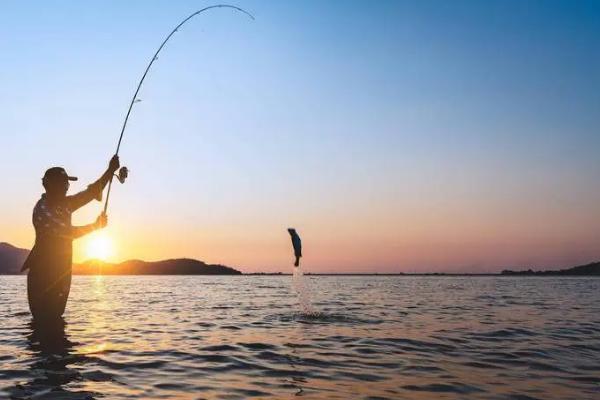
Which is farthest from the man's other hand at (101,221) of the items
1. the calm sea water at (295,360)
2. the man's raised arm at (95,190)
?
the calm sea water at (295,360)

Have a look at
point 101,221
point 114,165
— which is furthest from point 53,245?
point 114,165

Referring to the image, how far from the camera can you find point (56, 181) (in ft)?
38.0

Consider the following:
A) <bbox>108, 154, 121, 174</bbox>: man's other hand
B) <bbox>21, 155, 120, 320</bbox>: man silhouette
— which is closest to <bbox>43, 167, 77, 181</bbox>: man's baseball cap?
<bbox>21, 155, 120, 320</bbox>: man silhouette

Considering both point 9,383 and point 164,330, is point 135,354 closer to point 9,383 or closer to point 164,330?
point 9,383

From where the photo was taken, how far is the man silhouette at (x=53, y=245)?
37.1ft

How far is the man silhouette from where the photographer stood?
1132 centimetres

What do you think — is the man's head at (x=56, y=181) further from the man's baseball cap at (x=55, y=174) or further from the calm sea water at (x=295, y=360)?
the calm sea water at (x=295, y=360)

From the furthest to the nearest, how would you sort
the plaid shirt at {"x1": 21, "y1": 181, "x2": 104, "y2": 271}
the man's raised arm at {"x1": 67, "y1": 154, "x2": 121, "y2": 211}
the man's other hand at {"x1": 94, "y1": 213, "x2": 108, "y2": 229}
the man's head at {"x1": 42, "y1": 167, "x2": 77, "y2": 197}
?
the man's raised arm at {"x1": 67, "y1": 154, "x2": 121, "y2": 211}
the man's other hand at {"x1": 94, "y1": 213, "x2": 108, "y2": 229}
the man's head at {"x1": 42, "y1": 167, "x2": 77, "y2": 197}
the plaid shirt at {"x1": 21, "y1": 181, "x2": 104, "y2": 271}

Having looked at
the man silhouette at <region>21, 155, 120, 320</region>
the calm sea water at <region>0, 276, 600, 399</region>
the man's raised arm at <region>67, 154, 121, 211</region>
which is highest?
the man's raised arm at <region>67, 154, 121, 211</region>

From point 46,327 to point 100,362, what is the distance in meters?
3.60

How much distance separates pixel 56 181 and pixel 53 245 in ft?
4.91

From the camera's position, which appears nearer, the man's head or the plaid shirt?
the plaid shirt

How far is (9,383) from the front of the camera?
752 cm

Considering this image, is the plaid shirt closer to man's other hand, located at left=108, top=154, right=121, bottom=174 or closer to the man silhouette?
the man silhouette
